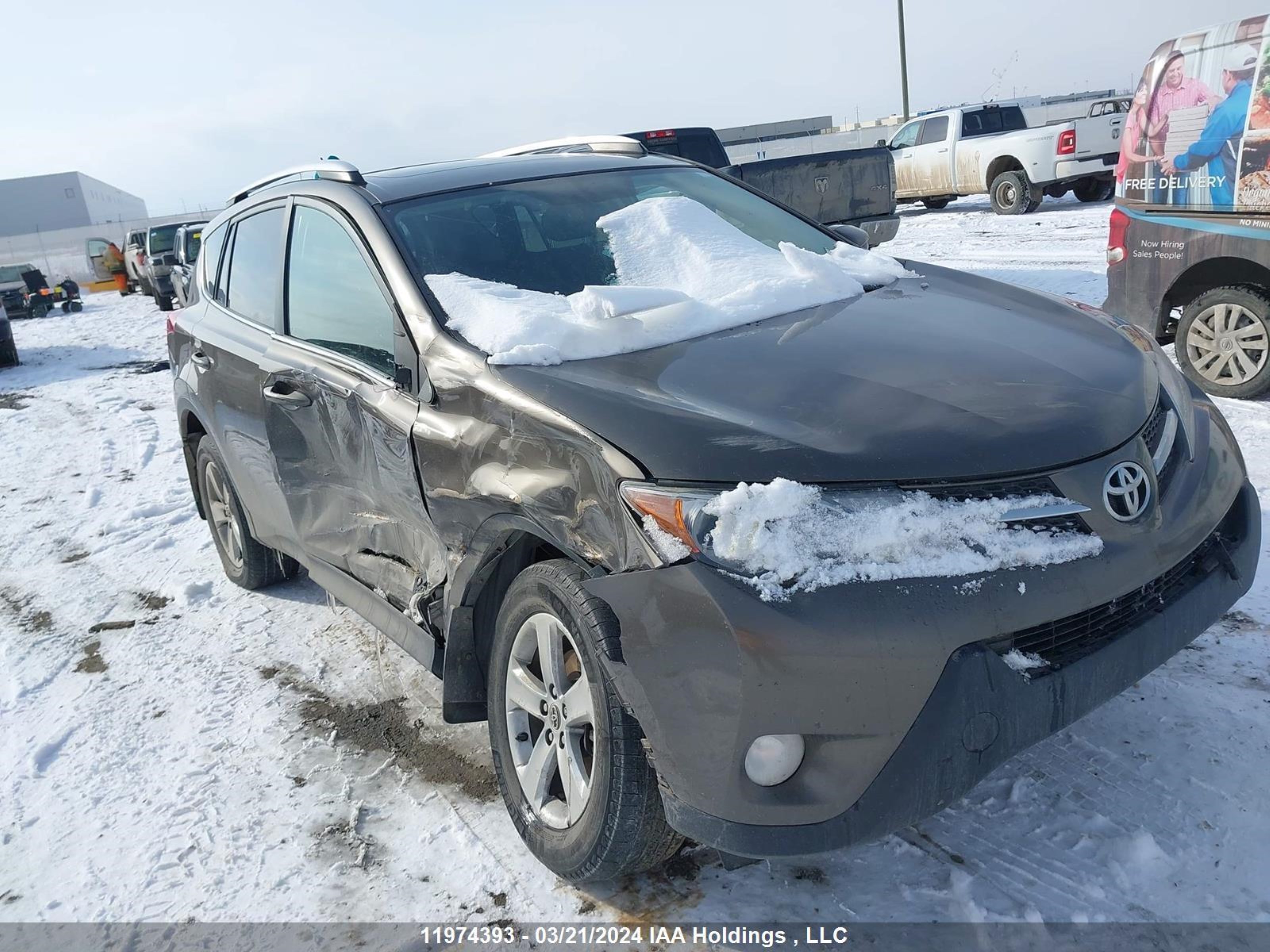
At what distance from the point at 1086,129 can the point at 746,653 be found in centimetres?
1591

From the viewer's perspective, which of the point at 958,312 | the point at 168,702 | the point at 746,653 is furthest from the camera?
the point at 168,702

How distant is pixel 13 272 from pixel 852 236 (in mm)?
23123

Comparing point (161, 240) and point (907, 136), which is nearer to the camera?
point (907, 136)

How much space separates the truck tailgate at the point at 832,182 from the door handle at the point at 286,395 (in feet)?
26.7

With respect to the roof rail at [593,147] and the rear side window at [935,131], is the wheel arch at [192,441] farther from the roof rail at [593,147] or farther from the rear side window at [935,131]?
the rear side window at [935,131]

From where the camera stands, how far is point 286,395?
3.53 metres

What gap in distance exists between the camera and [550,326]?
2.72 meters

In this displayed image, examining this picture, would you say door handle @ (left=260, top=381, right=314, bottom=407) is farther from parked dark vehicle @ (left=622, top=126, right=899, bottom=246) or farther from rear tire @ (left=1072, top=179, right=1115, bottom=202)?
rear tire @ (left=1072, top=179, right=1115, bottom=202)

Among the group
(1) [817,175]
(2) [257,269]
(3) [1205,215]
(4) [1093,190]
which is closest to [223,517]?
(2) [257,269]

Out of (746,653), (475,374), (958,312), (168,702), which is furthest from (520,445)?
(168,702)

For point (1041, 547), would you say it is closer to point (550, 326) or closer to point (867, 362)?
Result: point (867, 362)

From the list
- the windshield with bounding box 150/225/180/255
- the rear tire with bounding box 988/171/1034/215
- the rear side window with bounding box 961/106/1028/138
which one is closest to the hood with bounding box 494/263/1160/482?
the rear tire with bounding box 988/171/1034/215

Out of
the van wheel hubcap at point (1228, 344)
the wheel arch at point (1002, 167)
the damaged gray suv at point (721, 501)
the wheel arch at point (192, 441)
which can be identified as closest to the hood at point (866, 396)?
the damaged gray suv at point (721, 501)

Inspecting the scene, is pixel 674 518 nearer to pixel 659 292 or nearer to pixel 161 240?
pixel 659 292
